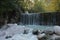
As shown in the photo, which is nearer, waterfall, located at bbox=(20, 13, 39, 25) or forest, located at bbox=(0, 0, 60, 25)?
forest, located at bbox=(0, 0, 60, 25)

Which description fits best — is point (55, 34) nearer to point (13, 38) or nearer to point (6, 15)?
point (13, 38)

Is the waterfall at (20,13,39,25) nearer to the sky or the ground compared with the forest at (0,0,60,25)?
nearer to the ground

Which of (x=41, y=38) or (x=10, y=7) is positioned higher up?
(x=10, y=7)

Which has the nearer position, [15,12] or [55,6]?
[15,12]

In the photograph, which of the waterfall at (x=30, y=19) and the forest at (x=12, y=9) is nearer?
the forest at (x=12, y=9)

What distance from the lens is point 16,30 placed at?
28.6 ft

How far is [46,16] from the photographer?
12352 mm

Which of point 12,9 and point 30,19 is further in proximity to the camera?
point 30,19

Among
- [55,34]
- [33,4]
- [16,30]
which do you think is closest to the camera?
[55,34]

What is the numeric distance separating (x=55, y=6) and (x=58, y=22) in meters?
4.08

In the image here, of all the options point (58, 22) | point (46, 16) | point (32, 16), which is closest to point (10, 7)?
point (32, 16)

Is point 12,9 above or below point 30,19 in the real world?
above

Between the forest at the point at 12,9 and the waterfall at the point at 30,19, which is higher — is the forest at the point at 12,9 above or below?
above

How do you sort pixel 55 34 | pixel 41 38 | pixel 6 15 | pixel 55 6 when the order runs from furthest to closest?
pixel 55 6 < pixel 6 15 < pixel 55 34 < pixel 41 38
